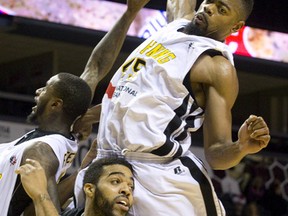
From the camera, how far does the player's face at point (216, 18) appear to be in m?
3.65

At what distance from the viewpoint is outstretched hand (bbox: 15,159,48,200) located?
3414mm

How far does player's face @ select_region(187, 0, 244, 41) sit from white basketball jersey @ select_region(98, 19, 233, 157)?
78 mm

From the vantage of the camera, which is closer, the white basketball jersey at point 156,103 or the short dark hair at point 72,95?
the white basketball jersey at point 156,103

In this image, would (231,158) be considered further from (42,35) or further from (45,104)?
(42,35)

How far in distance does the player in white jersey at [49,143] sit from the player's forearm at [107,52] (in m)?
0.38

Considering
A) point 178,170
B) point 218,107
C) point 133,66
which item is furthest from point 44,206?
point 218,107

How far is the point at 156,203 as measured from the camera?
339 cm

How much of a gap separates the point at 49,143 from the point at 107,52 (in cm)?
80

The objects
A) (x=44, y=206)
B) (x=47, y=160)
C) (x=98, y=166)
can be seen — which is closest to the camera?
(x=44, y=206)

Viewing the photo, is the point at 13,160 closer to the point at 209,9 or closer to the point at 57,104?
the point at 57,104

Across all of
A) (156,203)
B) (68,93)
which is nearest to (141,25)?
(68,93)

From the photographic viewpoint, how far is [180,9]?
163 inches

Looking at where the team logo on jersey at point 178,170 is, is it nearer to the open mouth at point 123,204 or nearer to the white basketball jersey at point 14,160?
the open mouth at point 123,204

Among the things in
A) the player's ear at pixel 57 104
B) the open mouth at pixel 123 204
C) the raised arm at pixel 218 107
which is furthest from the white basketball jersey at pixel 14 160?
the raised arm at pixel 218 107
